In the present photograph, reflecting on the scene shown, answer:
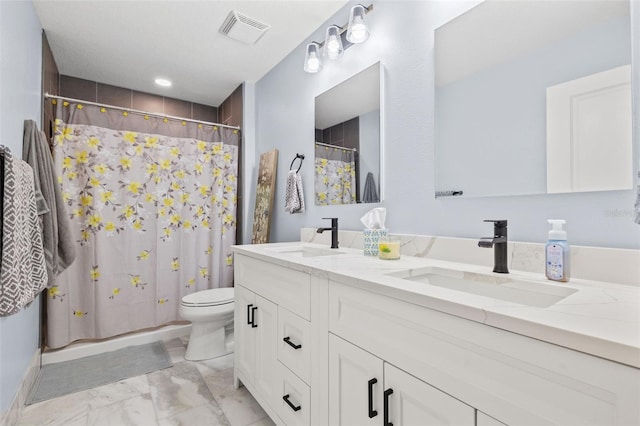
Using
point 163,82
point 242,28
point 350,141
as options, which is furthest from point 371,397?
point 163,82

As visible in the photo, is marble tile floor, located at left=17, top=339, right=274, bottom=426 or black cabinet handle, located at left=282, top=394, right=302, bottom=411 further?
marble tile floor, located at left=17, top=339, right=274, bottom=426

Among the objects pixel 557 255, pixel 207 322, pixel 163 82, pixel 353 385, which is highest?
pixel 163 82

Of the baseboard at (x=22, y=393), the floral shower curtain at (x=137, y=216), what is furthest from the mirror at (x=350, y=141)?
the baseboard at (x=22, y=393)

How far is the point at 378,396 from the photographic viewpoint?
0.85 metres

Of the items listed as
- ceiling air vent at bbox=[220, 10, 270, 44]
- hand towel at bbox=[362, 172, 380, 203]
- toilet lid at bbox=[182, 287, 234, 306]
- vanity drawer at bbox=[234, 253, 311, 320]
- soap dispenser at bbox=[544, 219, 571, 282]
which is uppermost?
ceiling air vent at bbox=[220, 10, 270, 44]

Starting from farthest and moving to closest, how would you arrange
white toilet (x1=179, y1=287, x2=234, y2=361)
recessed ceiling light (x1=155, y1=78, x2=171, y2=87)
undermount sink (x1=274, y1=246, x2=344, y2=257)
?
recessed ceiling light (x1=155, y1=78, x2=171, y2=87) < white toilet (x1=179, y1=287, x2=234, y2=361) < undermount sink (x1=274, y1=246, x2=344, y2=257)

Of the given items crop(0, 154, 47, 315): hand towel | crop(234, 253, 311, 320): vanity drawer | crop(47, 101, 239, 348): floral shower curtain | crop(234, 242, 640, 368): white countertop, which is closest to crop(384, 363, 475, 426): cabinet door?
crop(234, 242, 640, 368): white countertop

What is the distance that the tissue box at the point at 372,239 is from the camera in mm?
1386

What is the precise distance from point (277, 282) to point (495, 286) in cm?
82

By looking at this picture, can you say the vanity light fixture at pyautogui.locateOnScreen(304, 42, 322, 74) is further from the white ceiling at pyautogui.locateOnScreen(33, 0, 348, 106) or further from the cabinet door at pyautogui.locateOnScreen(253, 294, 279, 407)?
the cabinet door at pyautogui.locateOnScreen(253, 294, 279, 407)

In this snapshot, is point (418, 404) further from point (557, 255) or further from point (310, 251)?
point (310, 251)

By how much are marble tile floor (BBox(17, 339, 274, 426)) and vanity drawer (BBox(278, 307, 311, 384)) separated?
1.72 feet

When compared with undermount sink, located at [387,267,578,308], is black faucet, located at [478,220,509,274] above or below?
above

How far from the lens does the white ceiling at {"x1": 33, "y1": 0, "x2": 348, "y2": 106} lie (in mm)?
1822
